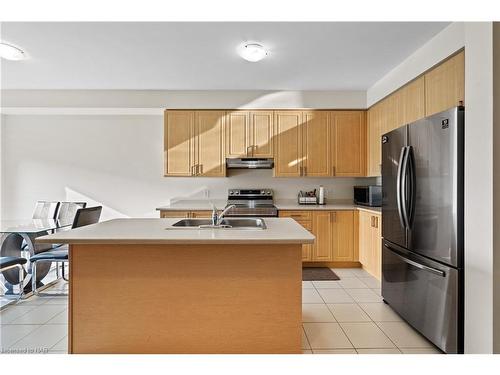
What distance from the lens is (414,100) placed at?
3.34 m

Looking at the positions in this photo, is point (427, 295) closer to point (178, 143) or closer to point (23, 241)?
point (178, 143)

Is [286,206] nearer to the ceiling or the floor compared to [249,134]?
nearer to the floor

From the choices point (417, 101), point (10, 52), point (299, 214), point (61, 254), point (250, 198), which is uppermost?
point (10, 52)

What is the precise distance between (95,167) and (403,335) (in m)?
4.67

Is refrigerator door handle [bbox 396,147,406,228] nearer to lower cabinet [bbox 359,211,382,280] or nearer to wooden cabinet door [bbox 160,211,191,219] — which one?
lower cabinet [bbox 359,211,382,280]

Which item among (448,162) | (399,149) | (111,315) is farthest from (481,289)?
(111,315)

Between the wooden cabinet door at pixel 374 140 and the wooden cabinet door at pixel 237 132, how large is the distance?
1.70 metres

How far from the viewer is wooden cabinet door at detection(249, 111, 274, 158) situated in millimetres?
4656

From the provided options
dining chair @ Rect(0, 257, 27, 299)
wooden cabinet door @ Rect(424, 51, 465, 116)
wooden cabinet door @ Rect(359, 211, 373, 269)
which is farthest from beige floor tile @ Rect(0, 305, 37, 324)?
wooden cabinet door @ Rect(424, 51, 465, 116)

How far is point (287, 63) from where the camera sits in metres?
3.62

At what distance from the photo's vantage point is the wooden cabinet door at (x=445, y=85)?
2.59 meters

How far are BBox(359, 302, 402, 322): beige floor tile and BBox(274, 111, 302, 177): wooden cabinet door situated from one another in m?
2.07

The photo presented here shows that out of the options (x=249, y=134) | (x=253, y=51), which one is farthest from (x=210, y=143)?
(x=253, y=51)

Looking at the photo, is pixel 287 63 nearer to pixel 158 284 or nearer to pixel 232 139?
pixel 232 139
